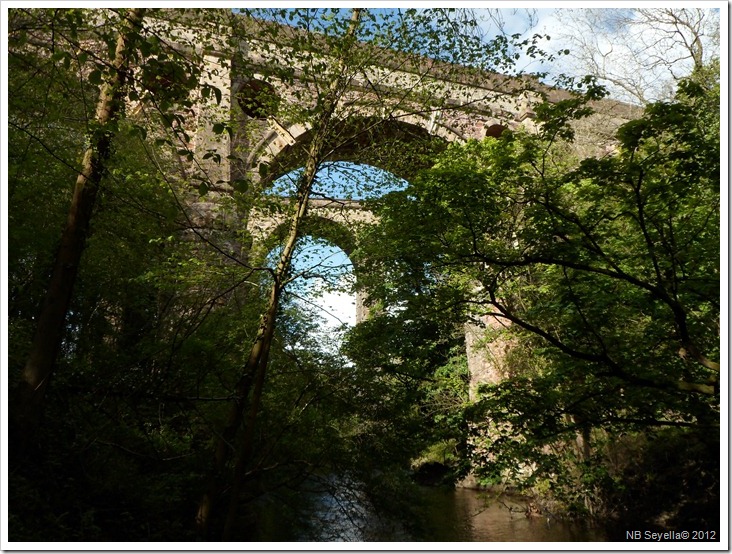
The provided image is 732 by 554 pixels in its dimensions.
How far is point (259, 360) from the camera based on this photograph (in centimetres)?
574

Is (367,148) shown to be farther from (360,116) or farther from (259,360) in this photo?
(259,360)

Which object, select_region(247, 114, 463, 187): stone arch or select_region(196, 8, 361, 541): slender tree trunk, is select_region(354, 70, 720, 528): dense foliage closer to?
select_region(247, 114, 463, 187): stone arch

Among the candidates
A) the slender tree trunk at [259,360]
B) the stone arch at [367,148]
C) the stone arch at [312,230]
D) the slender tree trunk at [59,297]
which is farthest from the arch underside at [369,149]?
the slender tree trunk at [59,297]

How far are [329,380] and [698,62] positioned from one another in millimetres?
8339

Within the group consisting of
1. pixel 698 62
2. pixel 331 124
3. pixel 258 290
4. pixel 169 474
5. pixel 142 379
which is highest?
pixel 698 62

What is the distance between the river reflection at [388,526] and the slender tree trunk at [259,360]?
1266mm

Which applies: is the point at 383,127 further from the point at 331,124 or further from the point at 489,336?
the point at 489,336

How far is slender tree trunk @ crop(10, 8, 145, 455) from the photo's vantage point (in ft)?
14.1

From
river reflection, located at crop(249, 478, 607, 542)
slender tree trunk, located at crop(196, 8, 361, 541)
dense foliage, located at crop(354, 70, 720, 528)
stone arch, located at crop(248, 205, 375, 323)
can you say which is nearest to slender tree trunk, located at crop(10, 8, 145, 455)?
slender tree trunk, located at crop(196, 8, 361, 541)

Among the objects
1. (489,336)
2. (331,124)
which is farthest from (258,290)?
(489,336)

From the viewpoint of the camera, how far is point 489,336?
32.2ft

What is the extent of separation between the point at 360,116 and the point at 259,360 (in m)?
2.68

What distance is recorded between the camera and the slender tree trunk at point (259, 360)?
208 inches

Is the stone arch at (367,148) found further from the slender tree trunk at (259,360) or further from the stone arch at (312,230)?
the stone arch at (312,230)
